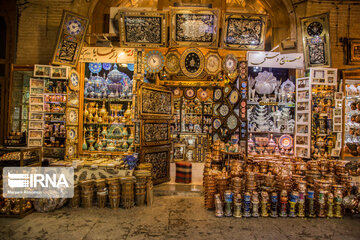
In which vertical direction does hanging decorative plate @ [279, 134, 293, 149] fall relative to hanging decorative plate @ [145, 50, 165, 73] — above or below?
below

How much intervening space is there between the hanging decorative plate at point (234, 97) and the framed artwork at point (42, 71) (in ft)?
15.2

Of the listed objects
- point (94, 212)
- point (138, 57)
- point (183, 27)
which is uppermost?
point (183, 27)

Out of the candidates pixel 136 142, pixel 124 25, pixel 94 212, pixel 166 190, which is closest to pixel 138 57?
pixel 124 25

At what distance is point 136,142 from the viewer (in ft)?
15.6

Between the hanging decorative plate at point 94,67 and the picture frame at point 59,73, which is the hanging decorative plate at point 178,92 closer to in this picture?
the hanging decorative plate at point 94,67

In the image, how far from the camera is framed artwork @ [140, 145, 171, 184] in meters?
4.80

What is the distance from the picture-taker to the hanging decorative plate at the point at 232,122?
5.91 m

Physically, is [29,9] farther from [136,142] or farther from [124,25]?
[136,142]

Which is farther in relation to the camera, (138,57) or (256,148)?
(256,148)

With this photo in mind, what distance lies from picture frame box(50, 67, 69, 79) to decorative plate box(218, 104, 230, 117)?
413 centimetres

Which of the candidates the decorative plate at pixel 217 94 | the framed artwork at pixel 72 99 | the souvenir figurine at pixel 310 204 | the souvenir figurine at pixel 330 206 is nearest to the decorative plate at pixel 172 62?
the decorative plate at pixel 217 94

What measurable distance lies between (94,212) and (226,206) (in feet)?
7.12

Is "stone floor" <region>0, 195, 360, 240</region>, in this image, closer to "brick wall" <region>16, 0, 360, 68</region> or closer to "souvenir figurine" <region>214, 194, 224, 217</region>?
"souvenir figurine" <region>214, 194, 224, 217</region>

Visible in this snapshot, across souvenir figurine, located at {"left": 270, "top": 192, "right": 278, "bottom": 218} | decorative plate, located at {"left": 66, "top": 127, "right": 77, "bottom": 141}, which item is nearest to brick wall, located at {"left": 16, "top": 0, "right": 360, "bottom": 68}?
decorative plate, located at {"left": 66, "top": 127, "right": 77, "bottom": 141}
